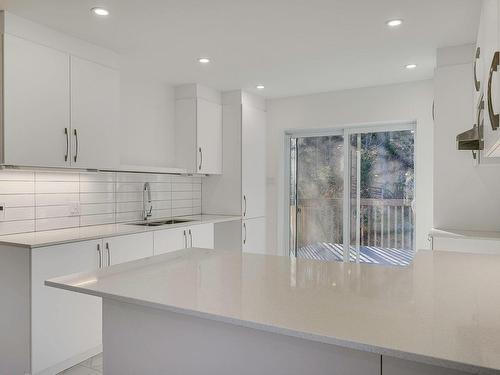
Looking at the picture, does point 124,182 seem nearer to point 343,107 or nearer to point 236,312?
point 343,107

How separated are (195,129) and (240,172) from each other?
29.4 inches

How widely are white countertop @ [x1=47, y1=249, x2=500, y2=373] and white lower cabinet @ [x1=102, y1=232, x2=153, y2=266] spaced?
1.18 m

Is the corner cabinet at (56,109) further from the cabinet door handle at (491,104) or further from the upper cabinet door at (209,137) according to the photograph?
the cabinet door handle at (491,104)

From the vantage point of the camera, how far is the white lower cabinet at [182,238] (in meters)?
3.42

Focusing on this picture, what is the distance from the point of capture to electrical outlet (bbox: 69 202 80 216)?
10.8 ft

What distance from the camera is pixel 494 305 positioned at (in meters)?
1.17

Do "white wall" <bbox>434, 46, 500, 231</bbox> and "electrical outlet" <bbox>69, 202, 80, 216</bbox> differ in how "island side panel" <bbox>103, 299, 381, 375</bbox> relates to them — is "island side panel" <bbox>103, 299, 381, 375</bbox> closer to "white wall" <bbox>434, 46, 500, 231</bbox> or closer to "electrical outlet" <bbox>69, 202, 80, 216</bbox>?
"electrical outlet" <bbox>69, 202, 80, 216</bbox>

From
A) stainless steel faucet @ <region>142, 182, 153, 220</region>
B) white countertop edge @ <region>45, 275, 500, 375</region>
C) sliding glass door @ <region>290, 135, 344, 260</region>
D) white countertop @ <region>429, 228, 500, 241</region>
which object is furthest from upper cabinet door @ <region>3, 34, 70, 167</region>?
sliding glass door @ <region>290, 135, 344, 260</region>

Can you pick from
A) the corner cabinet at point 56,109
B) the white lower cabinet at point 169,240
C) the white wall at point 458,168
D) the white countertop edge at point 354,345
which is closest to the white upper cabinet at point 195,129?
the white lower cabinet at point 169,240

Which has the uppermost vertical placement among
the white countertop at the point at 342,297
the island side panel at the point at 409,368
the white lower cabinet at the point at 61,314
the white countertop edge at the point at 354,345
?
the white countertop at the point at 342,297

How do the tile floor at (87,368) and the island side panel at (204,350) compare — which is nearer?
the island side panel at (204,350)

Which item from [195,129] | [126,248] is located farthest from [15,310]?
[195,129]

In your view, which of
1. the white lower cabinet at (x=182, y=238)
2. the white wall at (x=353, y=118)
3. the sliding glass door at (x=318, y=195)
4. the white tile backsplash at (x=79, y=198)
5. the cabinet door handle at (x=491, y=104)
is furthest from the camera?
the sliding glass door at (x=318, y=195)

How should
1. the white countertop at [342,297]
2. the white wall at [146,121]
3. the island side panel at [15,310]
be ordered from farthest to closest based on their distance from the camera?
the white wall at [146,121]
the island side panel at [15,310]
the white countertop at [342,297]
